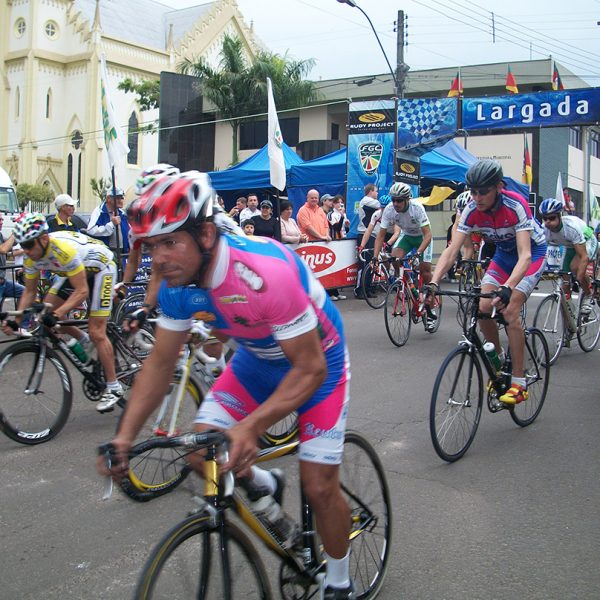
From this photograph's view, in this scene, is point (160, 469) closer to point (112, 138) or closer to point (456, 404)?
point (456, 404)

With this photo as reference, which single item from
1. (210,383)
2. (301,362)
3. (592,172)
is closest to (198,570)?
(301,362)

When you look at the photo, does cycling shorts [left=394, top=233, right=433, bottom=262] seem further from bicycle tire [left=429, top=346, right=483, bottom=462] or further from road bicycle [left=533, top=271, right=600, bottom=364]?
bicycle tire [left=429, top=346, right=483, bottom=462]

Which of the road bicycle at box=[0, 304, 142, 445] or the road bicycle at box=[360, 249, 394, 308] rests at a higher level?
the road bicycle at box=[360, 249, 394, 308]

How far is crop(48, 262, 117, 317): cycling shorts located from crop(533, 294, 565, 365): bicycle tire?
5438mm

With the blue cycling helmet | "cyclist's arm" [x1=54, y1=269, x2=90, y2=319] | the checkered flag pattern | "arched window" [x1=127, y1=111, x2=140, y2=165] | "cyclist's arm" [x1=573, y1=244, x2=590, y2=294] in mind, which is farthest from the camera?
"arched window" [x1=127, y1=111, x2=140, y2=165]

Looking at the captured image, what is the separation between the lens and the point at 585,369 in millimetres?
8953

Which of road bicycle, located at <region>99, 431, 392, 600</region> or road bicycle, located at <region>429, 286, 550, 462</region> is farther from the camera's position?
road bicycle, located at <region>429, 286, 550, 462</region>

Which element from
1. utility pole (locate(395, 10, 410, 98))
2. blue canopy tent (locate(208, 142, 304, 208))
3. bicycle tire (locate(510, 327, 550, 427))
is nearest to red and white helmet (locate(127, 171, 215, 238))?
bicycle tire (locate(510, 327, 550, 427))

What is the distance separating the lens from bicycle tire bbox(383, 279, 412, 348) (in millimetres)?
9984

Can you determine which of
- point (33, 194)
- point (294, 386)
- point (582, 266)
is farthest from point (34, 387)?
point (33, 194)

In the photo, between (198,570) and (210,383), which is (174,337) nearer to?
(198,570)

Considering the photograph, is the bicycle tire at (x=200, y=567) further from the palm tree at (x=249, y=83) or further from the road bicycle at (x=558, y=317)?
the palm tree at (x=249, y=83)

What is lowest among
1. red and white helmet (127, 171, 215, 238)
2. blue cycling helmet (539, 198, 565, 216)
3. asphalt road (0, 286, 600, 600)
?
asphalt road (0, 286, 600, 600)

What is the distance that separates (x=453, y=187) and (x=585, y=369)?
Result: 1487 centimetres
